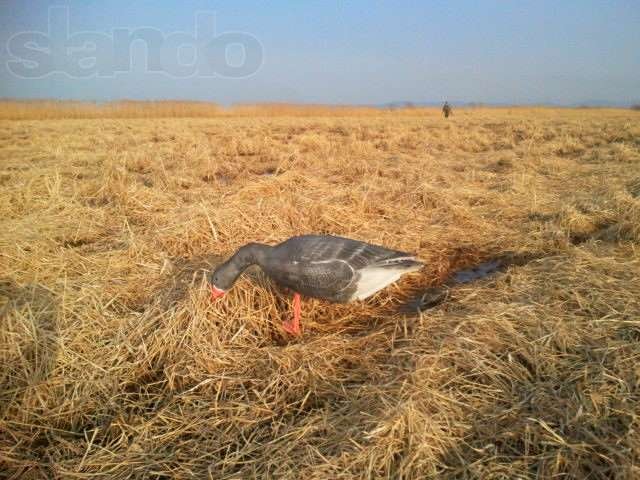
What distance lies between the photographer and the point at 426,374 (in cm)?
253

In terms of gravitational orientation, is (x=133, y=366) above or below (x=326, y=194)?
below

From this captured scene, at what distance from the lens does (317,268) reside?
10.3 feet

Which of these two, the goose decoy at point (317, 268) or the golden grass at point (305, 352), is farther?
the goose decoy at point (317, 268)

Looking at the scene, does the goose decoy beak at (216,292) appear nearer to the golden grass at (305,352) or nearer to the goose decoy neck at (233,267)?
the goose decoy neck at (233,267)

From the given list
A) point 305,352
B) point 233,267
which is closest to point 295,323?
point 305,352

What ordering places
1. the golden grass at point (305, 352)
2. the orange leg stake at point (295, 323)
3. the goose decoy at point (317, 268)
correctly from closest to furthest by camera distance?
the golden grass at point (305, 352)
the goose decoy at point (317, 268)
the orange leg stake at point (295, 323)

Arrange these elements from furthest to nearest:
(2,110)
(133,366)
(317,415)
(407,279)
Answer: (2,110) < (407,279) < (133,366) < (317,415)

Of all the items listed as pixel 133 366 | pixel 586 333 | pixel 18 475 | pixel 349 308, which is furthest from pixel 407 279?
pixel 18 475

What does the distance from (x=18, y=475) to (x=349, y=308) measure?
8.27ft

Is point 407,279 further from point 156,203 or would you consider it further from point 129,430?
point 156,203

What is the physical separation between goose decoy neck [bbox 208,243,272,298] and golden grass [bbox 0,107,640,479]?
16 cm

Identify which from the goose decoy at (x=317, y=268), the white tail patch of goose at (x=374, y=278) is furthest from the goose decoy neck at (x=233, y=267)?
the white tail patch of goose at (x=374, y=278)

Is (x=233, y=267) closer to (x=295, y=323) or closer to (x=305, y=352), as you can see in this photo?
(x=295, y=323)

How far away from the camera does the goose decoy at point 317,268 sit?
316 centimetres
